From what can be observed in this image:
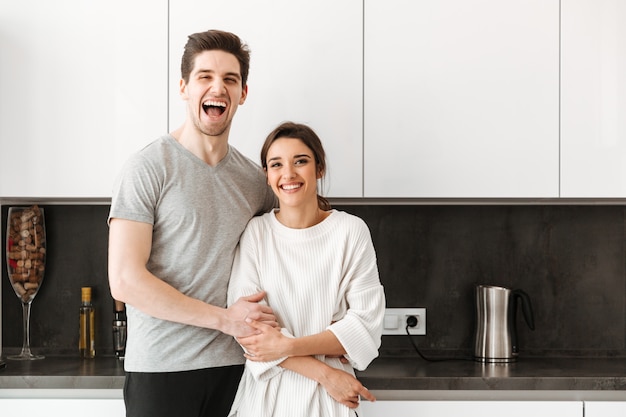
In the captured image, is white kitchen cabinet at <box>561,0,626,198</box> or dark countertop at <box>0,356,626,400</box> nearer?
dark countertop at <box>0,356,626,400</box>

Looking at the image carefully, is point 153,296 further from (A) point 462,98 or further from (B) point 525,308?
(B) point 525,308

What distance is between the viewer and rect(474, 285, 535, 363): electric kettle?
Result: 2473 millimetres

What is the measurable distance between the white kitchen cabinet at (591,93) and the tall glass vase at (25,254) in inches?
69.5

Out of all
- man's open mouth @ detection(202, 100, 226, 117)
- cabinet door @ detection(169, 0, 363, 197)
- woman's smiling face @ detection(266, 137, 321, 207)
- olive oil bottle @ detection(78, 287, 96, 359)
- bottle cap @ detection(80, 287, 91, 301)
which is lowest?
olive oil bottle @ detection(78, 287, 96, 359)

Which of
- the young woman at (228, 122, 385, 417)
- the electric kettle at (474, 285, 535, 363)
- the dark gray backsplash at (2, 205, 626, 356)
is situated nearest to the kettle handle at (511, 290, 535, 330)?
the electric kettle at (474, 285, 535, 363)

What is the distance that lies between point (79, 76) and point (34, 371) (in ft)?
3.05

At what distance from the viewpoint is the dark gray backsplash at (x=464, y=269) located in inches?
105

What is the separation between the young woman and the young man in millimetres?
59

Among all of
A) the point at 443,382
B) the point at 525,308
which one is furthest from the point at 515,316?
the point at 443,382

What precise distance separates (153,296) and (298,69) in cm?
89

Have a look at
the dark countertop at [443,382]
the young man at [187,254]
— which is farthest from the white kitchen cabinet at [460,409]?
the young man at [187,254]

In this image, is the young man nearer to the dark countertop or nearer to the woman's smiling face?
the woman's smiling face

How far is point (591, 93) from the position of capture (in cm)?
234

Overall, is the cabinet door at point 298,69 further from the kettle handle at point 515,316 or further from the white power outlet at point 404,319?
the kettle handle at point 515,316
